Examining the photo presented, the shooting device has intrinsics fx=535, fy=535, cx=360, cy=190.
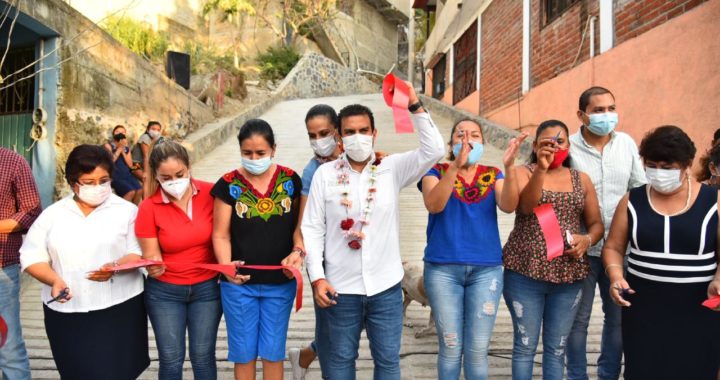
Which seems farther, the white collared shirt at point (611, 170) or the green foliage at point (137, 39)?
the green foliage at point (137, 39)

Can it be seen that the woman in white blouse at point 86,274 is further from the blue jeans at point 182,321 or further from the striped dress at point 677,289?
the striped dress at point 677,289

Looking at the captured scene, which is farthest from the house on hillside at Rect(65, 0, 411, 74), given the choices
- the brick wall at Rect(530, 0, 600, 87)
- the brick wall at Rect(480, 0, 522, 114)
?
the brick wall at Rect(530, 0, 600, 87)

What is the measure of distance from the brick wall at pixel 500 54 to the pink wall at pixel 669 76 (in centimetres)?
309

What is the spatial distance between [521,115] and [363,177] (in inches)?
361

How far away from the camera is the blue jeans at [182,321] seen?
291 centimetres

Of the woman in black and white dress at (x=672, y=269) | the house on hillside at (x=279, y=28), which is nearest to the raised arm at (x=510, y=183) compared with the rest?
the woman in black and white dress at (x=672, y=269)

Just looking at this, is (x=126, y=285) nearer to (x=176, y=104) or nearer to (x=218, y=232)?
(x=218, y=232)

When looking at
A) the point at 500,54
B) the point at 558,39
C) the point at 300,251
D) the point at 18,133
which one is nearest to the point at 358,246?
the point at 300,251

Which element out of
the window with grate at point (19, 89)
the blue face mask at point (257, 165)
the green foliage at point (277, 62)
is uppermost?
the green foliage at point (277, 62)

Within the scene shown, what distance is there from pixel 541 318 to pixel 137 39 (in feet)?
49.8

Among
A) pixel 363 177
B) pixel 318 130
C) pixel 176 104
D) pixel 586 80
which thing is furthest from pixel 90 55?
pixel 586 80

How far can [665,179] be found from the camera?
98.4 inches

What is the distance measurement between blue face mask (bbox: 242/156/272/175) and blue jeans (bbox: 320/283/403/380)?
0.81m

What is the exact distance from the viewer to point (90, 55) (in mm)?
8266
